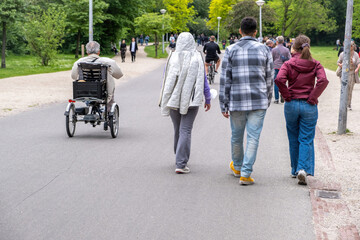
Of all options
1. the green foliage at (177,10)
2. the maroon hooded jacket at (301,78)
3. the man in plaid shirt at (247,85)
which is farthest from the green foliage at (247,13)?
the man in plaid shirt at (247,85)

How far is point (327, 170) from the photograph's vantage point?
7324mm

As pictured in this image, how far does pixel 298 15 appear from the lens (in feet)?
280

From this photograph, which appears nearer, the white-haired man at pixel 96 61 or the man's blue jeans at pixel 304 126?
Result: the man's blue jeans at pixel 304 126

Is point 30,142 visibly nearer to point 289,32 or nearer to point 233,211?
point 233,211

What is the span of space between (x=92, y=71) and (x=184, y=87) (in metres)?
2.97

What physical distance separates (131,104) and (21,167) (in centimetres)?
819

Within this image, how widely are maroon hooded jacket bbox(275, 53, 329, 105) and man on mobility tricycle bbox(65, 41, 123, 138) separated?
12.3ft

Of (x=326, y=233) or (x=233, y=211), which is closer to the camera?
(x=326, y=233)

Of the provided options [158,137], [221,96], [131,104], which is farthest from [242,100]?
[131,104]

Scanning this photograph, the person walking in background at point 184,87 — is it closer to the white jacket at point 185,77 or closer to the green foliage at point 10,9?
the white jacket at point 185,77

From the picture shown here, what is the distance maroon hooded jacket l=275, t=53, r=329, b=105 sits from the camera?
6.47 meters

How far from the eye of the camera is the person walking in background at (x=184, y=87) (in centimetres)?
693

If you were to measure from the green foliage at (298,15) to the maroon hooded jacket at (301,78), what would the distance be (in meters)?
80.7

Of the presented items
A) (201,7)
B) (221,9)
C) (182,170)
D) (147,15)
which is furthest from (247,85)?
(201,7)
